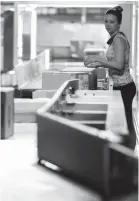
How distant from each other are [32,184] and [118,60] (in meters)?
1.76

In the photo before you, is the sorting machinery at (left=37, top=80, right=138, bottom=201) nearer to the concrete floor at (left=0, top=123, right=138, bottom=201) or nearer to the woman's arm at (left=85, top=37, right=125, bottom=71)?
the concrete floor at (left=0, top=123, right=138, bottom=201)

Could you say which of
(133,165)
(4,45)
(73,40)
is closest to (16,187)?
(133,165)

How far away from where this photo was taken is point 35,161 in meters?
3.10

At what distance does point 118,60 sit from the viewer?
4184 millimetres

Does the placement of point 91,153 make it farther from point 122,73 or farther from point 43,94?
point 43,94

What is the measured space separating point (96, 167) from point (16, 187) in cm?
74

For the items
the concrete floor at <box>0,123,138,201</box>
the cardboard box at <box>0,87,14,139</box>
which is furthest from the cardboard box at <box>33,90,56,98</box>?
the concrete floor at <box>0,123,138,201</box>

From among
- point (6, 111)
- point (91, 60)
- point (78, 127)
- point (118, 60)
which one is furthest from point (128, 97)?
point (78, 127)

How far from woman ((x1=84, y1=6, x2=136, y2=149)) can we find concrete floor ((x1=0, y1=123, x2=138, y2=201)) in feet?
3.70

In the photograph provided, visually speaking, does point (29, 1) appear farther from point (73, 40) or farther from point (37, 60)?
point (73, 40)

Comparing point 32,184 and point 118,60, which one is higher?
point 118,60

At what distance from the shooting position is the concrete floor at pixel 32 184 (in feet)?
7.93

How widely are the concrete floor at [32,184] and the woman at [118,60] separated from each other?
3.70 ft

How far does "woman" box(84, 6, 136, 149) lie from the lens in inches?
165
